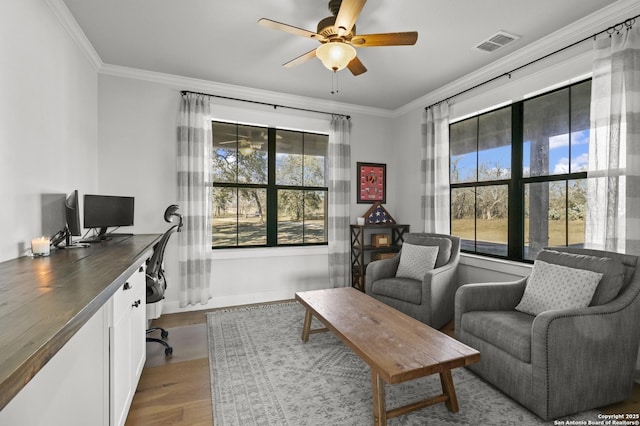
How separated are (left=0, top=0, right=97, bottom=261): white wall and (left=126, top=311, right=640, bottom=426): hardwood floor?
115cm

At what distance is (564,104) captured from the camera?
2.80m

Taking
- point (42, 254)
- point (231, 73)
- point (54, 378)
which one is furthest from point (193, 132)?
point (54, 378)

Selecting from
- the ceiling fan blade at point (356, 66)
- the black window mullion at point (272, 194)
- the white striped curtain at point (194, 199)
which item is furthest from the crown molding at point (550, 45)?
the white striped curtain at point (194, 199)

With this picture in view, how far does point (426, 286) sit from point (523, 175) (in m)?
1.47

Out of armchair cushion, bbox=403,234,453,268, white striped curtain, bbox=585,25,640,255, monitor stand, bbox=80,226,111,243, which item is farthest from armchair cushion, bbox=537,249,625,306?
monitor stand, bbox=80,226,111,243

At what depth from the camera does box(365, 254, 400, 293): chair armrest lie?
354 cm

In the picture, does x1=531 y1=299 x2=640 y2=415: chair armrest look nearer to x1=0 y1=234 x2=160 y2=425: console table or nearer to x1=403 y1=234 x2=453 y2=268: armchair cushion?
x1=403 y1=234 x2=453 y2=268: armchair cushion

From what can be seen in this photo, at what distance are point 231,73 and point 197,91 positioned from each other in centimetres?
53

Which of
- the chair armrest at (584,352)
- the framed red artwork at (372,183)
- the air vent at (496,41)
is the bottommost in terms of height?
the chair armrest at (584,352)

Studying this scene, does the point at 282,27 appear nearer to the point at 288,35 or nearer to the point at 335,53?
the point at 335,53

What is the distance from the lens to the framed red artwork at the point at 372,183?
4576 mm

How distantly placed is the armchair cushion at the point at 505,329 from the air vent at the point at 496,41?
2.26m

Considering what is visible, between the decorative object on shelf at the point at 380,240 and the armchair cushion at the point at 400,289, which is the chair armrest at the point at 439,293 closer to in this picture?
the armchair cushion at the point at 400,289

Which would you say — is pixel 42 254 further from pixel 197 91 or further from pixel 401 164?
pixel 401 164
